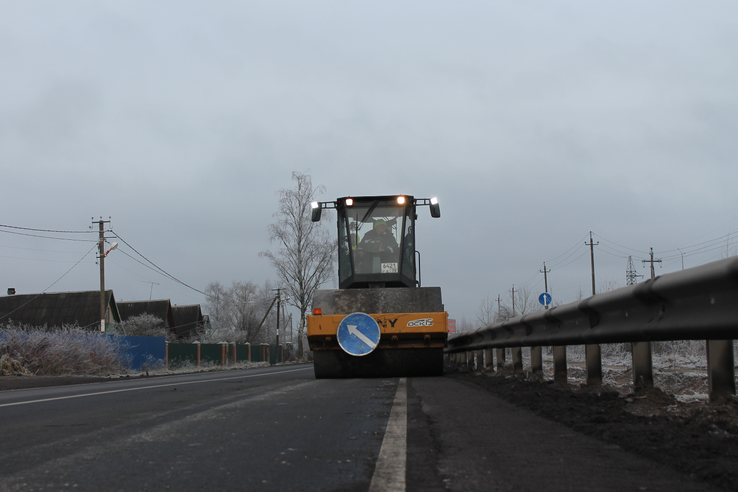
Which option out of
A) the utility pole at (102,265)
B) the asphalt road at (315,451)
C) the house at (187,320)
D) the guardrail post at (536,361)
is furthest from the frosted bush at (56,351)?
the house at (187,320)

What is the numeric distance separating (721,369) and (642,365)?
3.41 ft

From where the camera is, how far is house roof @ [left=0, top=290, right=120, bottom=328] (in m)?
51.4

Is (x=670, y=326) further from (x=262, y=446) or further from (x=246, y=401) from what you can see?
(x=246, y=401)

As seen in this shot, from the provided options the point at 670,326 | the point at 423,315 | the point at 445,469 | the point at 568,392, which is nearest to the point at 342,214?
the point at 423,315

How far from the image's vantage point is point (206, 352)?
36.1 m

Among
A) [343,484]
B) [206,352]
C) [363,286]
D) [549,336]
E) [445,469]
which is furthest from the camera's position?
[206,352]

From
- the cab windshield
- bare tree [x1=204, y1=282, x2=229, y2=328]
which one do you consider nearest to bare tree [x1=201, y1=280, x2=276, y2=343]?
bare tree [x1=204, y1=282, x2=229, y2=328]

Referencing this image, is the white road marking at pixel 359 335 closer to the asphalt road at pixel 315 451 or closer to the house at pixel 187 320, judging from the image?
the asphalt road at pixel 315 451

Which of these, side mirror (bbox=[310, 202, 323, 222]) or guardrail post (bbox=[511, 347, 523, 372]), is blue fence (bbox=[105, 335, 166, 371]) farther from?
guardrail post (bbox=[511, 347, 523, 372])

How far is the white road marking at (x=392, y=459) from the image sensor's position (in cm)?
249

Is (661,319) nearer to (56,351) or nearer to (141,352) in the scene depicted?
(56,351)

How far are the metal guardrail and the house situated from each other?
67897 millimetres

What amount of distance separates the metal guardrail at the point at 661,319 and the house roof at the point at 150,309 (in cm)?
6343

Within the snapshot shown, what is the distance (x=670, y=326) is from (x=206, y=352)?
34.3 m
